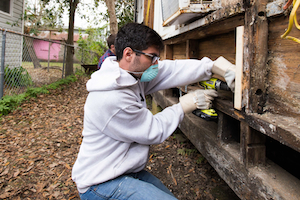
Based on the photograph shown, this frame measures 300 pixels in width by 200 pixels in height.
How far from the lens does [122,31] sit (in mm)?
1844

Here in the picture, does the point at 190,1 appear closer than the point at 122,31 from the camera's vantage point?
No

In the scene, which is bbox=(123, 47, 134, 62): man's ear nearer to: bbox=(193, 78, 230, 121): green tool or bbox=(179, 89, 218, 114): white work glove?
bbox=(179, 89, 218, 114): white work glove

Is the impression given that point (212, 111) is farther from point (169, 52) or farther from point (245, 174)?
point (169, 52)

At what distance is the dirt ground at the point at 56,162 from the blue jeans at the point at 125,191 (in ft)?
4.69

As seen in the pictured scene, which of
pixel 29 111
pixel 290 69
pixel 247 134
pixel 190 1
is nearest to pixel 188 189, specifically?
pixel 247 134

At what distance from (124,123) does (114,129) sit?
0.29ft

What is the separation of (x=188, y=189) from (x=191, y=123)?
0.94 meters

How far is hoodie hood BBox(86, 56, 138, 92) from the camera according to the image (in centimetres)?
161

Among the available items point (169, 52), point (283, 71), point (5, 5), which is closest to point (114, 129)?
point (283, 71)

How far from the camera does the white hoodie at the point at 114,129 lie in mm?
1613

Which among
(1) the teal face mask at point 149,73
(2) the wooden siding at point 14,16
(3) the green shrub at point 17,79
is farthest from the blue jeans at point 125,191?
(2) the wooden siding at point 14,16

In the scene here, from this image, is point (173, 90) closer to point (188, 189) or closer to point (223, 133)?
point (188, 189)

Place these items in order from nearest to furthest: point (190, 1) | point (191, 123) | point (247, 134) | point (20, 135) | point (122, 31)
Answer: point (247, 134) < point (122, 31) < point (190, 1) < point (191, 123) < point (20, 135)

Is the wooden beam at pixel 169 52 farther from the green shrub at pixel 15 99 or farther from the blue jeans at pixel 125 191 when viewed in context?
the green shrub at pixel 15 99
